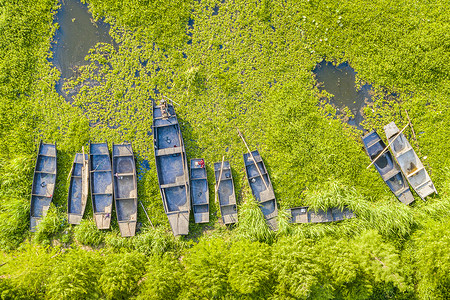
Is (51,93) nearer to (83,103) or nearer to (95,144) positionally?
(83,103)

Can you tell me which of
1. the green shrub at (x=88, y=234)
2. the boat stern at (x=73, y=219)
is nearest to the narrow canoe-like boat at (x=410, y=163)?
the green shrub at (x=88, y=234)

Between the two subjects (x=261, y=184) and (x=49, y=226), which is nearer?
(x=49, y=226)

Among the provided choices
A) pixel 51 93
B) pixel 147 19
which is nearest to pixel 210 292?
pixel 51 93

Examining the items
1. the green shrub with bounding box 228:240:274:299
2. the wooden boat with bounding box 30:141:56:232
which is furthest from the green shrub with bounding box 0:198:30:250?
the green shrub with bounding box 228:240:274:299

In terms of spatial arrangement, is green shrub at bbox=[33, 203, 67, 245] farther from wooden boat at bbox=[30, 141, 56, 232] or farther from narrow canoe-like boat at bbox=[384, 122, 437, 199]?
narrow canoe-like boat at bbox=[384, 122, 437, 199]

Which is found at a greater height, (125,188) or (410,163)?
(125,188)

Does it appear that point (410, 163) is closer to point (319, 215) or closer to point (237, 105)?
point (319, 215)

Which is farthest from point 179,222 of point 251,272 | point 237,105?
point 237,105
